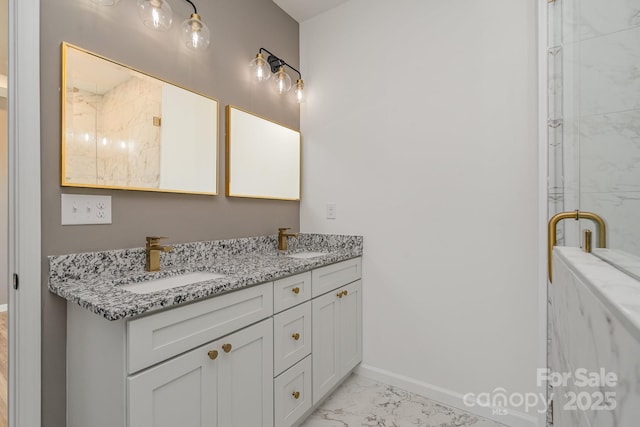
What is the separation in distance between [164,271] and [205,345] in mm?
463

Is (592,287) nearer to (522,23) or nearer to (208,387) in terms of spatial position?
(208,387)

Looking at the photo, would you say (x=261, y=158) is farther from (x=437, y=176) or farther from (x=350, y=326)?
(x=350, y=326)

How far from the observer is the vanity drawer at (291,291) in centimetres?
137

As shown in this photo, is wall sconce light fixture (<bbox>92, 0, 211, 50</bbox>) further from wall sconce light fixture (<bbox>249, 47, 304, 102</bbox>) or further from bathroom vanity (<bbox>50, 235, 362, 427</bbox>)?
bathroom vanity (<bbox>50, 235, 362, 427</bbox>)

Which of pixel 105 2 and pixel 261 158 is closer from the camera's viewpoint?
pixel 105 2

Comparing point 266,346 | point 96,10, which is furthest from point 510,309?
point 96,10

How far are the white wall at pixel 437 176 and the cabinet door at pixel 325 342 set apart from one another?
0.35 m

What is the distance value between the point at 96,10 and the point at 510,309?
2396mm

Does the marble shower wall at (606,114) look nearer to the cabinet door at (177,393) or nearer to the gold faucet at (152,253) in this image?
the cabinet door at (177,393)

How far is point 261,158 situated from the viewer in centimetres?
203

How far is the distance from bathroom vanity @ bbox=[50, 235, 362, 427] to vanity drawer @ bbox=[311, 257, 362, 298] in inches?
0.4

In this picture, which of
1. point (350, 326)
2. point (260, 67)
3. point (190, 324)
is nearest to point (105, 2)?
point (260, 67)

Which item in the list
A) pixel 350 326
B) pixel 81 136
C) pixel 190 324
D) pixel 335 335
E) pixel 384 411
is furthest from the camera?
pixel 350 326

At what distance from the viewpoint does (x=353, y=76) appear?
212 cm
